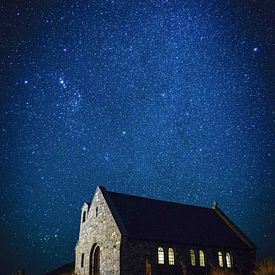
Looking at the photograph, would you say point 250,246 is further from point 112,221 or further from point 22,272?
point 22,272

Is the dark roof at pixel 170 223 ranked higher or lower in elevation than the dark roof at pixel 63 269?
higher

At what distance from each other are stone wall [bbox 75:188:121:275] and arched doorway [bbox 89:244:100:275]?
29 cm

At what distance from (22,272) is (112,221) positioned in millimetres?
8817

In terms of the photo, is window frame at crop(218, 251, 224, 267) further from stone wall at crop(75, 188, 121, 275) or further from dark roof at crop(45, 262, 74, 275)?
dark roof at crop(45, 262, 74, 275)

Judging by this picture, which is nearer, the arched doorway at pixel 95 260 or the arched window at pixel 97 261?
the arched window at pixel 97 261

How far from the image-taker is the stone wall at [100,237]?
32.4 meters

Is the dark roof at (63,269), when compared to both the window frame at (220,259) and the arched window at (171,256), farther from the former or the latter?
the window frame at (220,259)

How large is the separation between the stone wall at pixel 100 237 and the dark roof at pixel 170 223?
43.2 inches

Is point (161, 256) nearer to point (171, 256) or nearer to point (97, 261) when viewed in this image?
point (171, 256)

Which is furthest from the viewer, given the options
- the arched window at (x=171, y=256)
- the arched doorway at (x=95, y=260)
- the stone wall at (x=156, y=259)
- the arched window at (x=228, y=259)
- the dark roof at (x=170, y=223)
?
the arched window at (x=228, y=259)

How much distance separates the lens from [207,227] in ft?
138

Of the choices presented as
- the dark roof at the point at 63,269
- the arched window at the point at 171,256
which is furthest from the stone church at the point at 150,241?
the dark roof at the point at 63,269

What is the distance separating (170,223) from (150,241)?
5343 mm

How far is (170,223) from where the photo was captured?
3812 cm
